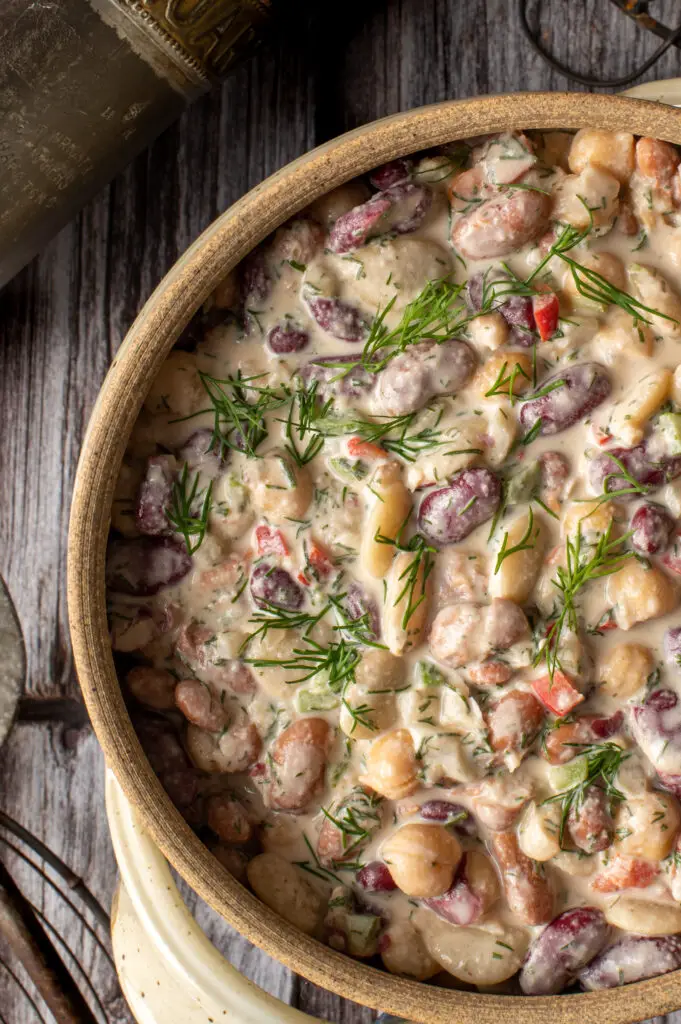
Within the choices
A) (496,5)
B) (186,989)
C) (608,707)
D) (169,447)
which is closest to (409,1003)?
(186,989)

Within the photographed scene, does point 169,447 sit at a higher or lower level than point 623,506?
higher

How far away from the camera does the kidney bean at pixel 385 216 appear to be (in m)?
1.63

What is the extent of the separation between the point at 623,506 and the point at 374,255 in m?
0.54

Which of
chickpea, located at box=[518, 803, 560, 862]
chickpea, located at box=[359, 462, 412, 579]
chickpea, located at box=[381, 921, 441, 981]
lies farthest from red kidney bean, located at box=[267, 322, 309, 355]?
chickpea, located at box=[381, 921, 441, 981]

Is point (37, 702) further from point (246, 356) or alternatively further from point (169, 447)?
point (246, 356)

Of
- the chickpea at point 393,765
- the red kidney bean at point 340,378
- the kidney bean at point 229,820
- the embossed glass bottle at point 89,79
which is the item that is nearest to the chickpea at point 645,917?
→ the chickpea at point 393,765

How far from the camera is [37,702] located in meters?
2.25

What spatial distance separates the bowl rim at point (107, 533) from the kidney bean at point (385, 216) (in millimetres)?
56

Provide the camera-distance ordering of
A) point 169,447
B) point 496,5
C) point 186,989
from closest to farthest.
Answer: point 169,447 < point 186,989 < point 496,5

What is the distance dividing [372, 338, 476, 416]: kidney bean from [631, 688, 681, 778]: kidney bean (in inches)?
22.5

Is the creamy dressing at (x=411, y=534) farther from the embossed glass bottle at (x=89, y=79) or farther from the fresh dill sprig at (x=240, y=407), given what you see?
the embossed glass bottle at (x=89, y=79)

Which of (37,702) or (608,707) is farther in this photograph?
(37,702)

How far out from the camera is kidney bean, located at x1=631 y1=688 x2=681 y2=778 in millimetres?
1648

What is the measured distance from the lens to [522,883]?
1.69 meters
